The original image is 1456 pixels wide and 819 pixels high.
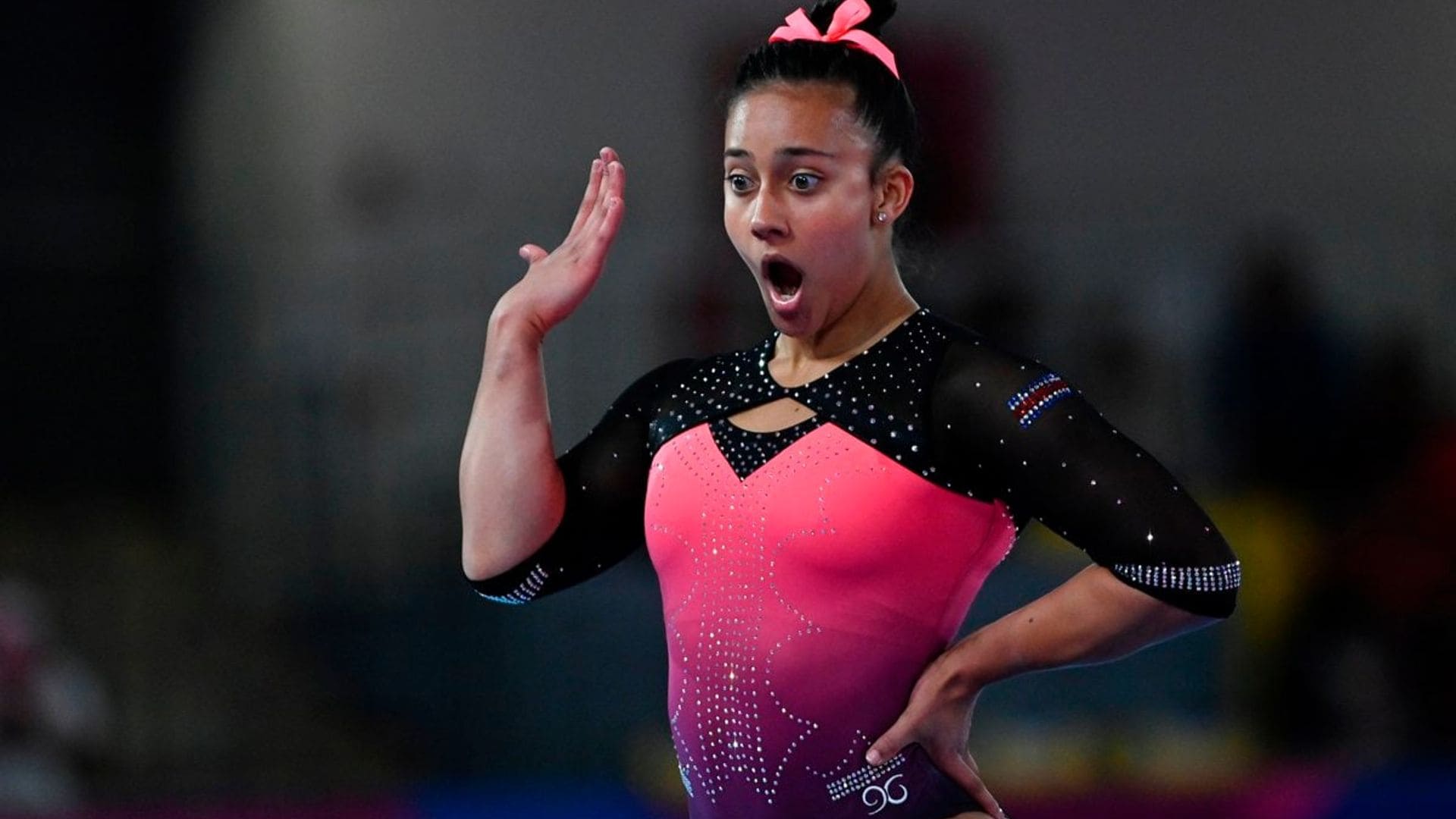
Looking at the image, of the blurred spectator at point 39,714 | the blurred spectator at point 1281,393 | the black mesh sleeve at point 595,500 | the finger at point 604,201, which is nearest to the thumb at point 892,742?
the black mesh sleeve at point 595,500

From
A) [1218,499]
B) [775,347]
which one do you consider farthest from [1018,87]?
[775,347]

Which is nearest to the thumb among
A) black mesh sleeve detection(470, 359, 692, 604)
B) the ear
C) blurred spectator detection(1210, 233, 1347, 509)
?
black mesh sleeve detection(470, 359, 692, 604)

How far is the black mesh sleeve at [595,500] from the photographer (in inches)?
77.9

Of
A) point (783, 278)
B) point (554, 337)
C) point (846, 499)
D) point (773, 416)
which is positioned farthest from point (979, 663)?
point (554, 337)

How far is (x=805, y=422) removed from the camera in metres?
1.82

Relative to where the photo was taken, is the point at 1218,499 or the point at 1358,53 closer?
the point at 1218,499

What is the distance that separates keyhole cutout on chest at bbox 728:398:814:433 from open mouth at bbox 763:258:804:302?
107 millimetres

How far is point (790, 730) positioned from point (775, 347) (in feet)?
1.34

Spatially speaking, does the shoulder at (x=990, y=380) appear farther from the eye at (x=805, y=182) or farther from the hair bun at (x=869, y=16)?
the hair bun at (x=869, y=16)

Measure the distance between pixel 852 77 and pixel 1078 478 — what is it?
1.52ft

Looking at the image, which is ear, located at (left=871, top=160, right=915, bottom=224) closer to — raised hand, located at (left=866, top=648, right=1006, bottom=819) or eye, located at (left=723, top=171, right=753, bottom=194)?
eye, located at (left=723, top=171, right=753, bottom=194)

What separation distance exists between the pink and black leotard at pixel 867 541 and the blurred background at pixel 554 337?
235 centimetres

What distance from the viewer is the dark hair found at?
6.05 feet

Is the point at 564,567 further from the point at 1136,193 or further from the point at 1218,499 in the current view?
the point at 1136,193
